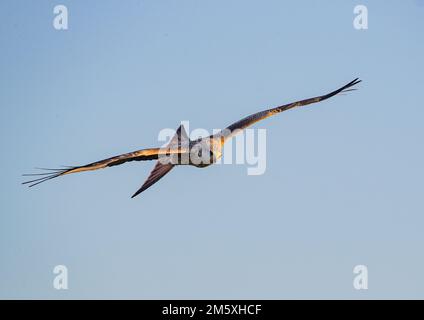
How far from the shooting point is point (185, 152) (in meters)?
19.2

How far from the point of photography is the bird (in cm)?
1734

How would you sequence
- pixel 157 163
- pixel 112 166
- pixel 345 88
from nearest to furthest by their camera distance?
pixel 112 166 < pixel 157 163 < pixel 345 88

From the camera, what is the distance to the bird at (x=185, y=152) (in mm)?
17344

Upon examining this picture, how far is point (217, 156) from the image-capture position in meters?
19.6

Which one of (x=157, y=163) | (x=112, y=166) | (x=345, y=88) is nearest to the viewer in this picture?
(x=112, y=166)
